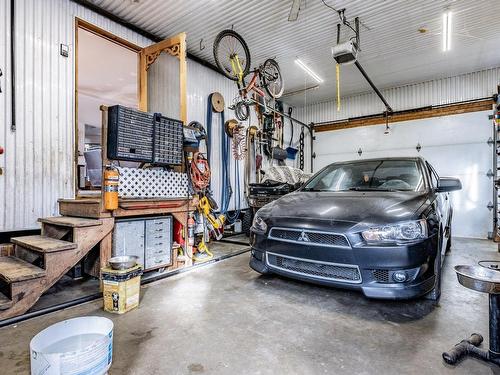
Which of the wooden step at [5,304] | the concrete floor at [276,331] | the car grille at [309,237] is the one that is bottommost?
the concrete floor at [276,331]

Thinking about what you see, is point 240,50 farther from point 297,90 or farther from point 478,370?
point 478,370

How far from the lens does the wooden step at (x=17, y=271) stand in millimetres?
2047

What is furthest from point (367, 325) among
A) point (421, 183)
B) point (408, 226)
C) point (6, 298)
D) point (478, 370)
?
point (6, 298)

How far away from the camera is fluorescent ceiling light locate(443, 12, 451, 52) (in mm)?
4181

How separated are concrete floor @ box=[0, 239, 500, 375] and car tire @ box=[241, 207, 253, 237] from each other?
290 centimetres

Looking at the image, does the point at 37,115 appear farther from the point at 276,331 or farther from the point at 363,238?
the point at 363,238

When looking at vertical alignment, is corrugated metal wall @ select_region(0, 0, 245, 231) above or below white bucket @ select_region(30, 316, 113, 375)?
above

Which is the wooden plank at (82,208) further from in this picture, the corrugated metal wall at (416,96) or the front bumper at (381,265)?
the corrugated metal wall at (416,96)

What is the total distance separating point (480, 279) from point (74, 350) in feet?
6.47

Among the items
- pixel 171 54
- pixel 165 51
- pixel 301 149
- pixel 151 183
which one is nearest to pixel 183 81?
pixel 171 54

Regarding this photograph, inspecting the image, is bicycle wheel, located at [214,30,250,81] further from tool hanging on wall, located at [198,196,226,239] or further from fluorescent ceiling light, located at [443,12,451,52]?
fluorescent ceiling light, located at [443,12,451,52]

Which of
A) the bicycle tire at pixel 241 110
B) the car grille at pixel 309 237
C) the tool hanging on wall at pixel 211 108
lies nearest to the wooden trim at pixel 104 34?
the tool hanging on wall at pixel 211 108

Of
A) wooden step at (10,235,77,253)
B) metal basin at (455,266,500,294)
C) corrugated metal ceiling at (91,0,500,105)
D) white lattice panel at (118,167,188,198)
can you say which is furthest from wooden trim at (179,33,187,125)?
metal basin at (455,266,500,294)

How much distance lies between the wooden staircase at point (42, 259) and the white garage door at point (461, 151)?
7040mm
